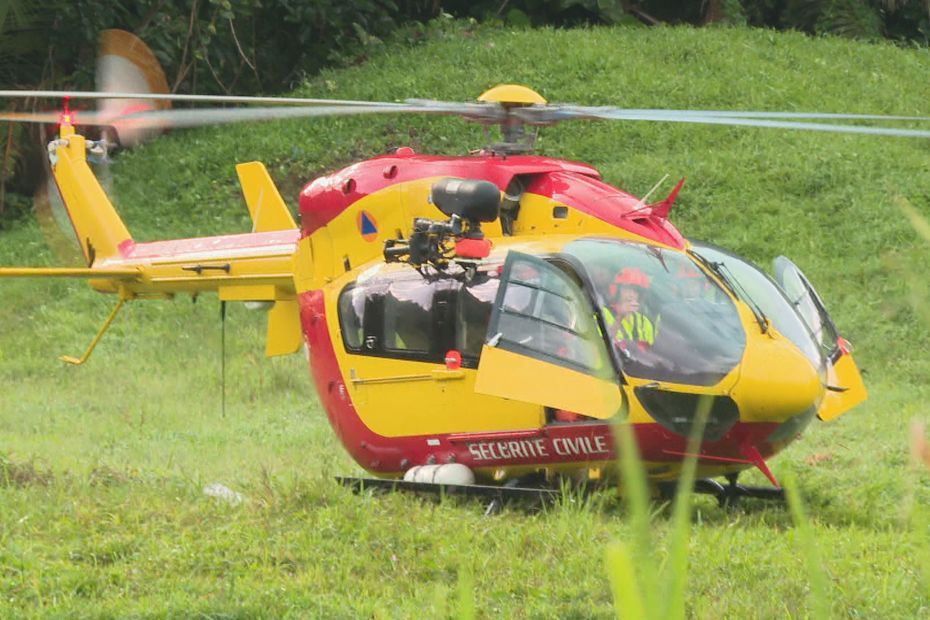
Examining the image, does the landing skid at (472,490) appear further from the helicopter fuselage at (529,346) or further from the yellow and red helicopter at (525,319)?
the helicopter fuselage at (529,346)

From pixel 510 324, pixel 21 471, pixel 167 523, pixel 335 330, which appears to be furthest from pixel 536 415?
pixel 21 471

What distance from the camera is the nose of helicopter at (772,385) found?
6.62 meters

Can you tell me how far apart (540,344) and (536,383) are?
23 centimetres

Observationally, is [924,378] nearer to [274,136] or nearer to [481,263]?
[481,263]

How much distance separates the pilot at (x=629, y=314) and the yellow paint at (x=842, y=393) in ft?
3.80

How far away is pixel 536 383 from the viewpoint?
6555 millimetres

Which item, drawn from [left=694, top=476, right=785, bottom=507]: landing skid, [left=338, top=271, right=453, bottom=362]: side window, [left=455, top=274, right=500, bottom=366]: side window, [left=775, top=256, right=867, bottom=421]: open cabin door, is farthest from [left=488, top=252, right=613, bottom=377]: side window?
[left=775, top=256, right=867, bottom=421]: open cabin door

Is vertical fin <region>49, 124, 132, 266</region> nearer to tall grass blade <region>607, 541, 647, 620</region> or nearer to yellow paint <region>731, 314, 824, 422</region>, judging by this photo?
yellow paint <region>731, 314, 824, 422</region>

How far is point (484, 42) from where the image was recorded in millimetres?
19188

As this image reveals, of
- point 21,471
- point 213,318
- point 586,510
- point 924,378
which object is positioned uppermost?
point 586,510

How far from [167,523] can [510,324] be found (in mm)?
1774

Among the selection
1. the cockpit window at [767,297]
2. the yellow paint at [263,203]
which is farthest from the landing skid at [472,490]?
the yellow paint at [263,203]

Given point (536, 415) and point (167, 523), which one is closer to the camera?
point (167, 523)

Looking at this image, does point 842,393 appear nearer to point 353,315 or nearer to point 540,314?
point 540,314
